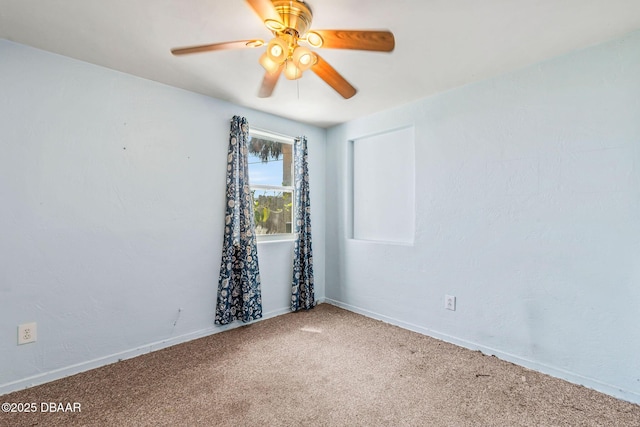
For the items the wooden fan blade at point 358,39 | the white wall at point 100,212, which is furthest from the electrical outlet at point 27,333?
the wooden fan blade at point 358,39

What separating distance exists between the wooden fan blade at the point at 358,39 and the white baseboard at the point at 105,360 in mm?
2485

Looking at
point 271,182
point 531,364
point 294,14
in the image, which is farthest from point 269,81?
point 531,364

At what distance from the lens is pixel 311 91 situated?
2596mm

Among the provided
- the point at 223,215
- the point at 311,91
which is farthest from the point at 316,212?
the point at 311,91

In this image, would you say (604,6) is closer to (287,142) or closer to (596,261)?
(596,261)

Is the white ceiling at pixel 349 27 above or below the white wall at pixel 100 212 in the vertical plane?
above

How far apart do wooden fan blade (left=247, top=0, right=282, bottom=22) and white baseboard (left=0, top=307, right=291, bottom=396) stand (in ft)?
8.04

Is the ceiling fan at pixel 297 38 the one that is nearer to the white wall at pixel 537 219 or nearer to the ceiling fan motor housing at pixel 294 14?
the ceiling fan motor housing at pixel 294 14

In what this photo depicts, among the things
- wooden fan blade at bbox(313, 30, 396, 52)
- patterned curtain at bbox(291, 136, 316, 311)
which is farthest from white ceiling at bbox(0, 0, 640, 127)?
patterned curtain at bbox(291, 136, 316, 311)

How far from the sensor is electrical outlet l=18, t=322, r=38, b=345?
1894mm

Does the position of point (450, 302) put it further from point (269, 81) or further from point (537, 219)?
point (269, 81)

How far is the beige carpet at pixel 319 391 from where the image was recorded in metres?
1.63

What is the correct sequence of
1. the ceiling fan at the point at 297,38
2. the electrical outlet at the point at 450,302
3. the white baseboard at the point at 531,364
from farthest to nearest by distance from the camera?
the electrical outlet at the point at 450,302 → the white baseboard at the point at 531,364 → the ceiling fan at the point at 297,38

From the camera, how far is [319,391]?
187 cm
